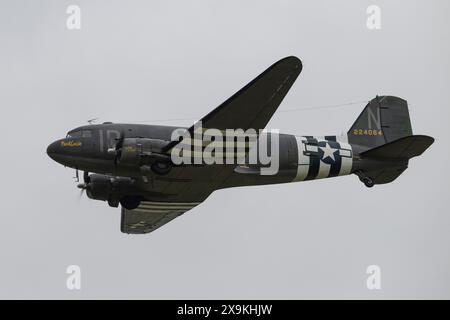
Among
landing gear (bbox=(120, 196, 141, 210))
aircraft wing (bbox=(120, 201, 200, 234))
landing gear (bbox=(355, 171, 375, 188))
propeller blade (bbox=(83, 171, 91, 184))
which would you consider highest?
propeller blade (bbox=(83, 171, 91, 184))

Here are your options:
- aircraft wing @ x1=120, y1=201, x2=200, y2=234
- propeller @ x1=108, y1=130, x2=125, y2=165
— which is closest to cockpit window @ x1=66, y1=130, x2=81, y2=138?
propeller @ x1=108, y1=130, x2=125, y2=165

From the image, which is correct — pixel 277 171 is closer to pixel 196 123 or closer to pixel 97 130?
pixel 196 123

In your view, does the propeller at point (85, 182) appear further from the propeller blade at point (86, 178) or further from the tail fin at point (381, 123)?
the tail fin at point (381, 123)

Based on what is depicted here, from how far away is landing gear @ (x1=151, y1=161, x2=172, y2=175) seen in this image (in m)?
19.3

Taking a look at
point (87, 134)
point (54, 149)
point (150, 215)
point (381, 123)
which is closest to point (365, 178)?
point (381, 123)

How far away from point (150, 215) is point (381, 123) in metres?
7.47

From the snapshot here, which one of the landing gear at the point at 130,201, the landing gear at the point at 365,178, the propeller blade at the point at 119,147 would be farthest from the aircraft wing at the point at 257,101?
the landing gear at the point at 365,178

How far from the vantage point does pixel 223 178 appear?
813 inches

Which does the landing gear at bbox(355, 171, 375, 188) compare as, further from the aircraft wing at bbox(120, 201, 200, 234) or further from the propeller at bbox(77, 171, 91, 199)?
the propeller at bbox(77, 171, 91, 199)

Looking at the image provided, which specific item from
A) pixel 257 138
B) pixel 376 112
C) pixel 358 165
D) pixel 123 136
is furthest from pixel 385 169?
pixel 123 136

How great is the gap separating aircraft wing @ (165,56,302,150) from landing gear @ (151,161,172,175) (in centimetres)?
45

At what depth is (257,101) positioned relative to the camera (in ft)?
61.1

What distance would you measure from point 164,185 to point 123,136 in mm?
2116

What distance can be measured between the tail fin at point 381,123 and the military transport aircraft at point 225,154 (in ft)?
0.10
